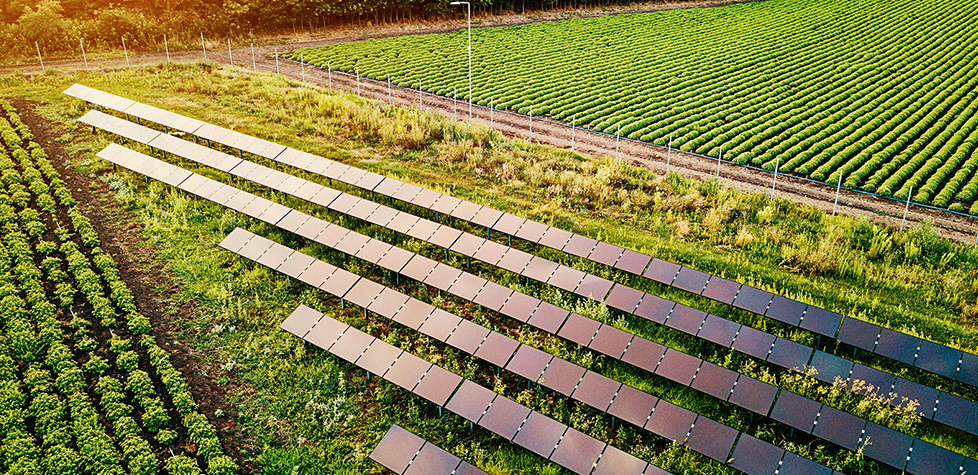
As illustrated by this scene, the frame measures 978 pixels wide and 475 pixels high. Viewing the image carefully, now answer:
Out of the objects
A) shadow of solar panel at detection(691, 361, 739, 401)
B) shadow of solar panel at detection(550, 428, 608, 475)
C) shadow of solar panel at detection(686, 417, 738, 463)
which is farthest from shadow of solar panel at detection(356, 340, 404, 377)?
shadow of solar panel at detection(691, 361, 739, 401)

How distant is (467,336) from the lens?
17.4m

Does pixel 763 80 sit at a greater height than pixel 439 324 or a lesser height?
greater

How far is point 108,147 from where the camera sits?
92.5 feet

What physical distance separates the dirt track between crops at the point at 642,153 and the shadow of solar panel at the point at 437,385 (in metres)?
20.5

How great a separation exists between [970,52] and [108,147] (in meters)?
77.1

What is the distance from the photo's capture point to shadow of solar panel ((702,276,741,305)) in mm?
19062

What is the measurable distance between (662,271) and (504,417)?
27.3 ft

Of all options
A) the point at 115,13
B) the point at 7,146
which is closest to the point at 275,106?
the point at 7,146

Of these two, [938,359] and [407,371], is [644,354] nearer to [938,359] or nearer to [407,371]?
[407,371]

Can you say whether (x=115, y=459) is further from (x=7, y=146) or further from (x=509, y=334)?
(x=7, y=146)

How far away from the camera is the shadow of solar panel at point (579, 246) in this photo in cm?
2136

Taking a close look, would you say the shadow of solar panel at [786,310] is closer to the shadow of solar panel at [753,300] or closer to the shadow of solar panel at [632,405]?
the shadow of solar panel at [753,300]

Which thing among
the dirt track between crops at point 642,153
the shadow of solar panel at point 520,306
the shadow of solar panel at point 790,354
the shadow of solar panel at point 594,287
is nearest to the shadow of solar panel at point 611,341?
the shadow of solar panel at point 594,287

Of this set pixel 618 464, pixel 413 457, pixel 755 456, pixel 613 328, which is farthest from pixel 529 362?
pixel 755 456
